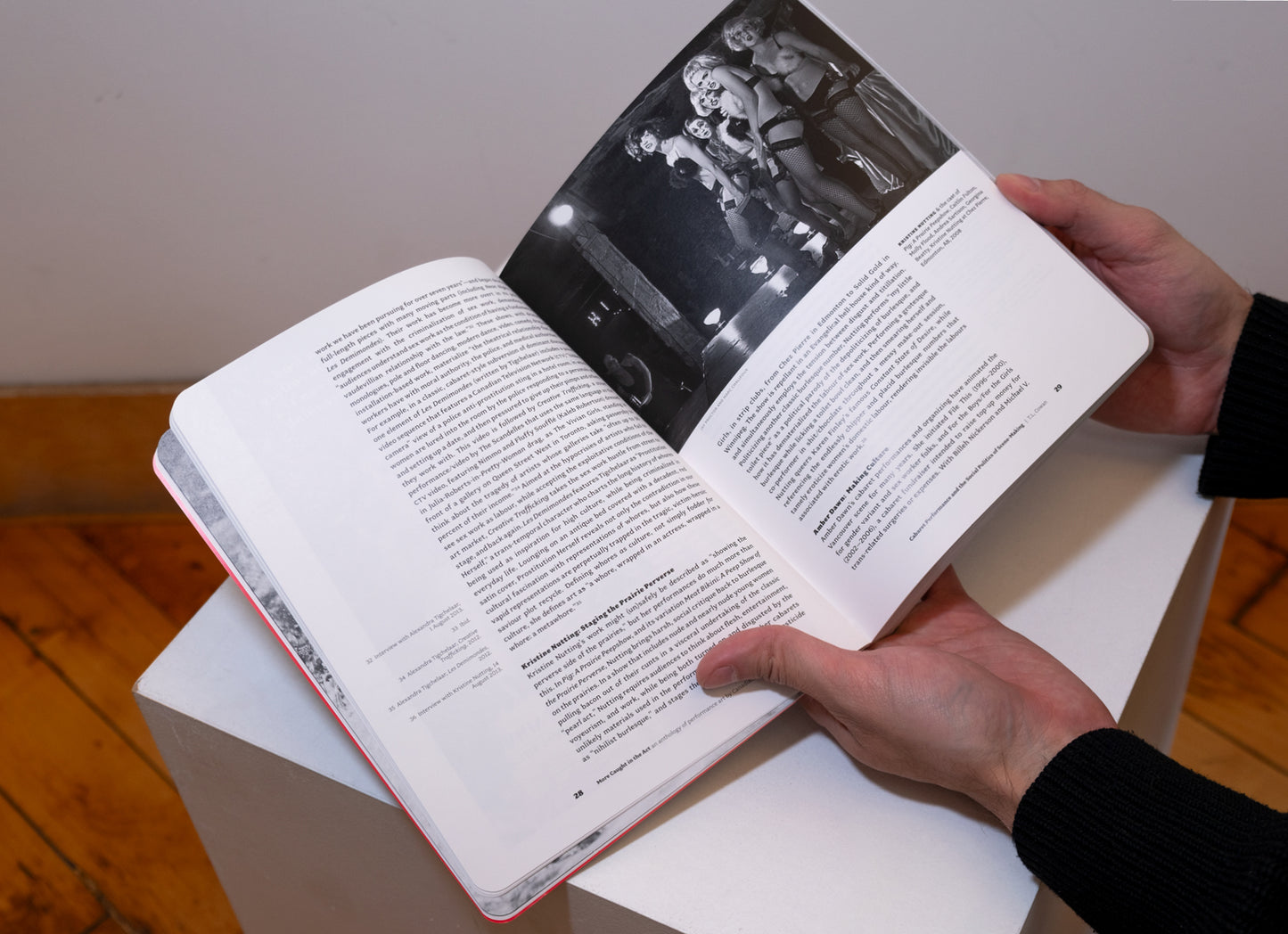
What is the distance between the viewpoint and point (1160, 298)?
62 centimetres

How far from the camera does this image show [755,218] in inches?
22.0

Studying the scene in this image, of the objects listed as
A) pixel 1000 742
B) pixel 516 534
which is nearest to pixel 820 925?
pixel 1000 742

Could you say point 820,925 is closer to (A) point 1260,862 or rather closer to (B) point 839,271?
(A) point 1260,862

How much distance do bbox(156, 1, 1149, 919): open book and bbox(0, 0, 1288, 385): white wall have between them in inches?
16.1

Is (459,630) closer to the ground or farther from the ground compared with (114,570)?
farther from the ground

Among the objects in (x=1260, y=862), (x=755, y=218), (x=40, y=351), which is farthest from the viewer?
(x=40, y=351)

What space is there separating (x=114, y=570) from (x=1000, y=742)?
96 cm

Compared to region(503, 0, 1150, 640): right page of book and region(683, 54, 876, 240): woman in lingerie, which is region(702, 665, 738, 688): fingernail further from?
region(683, 54, 876, 240): woman in lingerie

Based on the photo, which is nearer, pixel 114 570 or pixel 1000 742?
pixel 1000 742

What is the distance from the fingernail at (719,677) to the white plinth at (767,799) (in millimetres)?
54

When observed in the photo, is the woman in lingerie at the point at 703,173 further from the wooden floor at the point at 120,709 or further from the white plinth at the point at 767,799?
the wooden floor at the point at 120,709

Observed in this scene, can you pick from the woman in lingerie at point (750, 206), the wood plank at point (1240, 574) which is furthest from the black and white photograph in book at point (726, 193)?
the wood plank at point (1240, 574)

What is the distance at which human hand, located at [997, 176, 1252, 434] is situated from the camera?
1.98 ft

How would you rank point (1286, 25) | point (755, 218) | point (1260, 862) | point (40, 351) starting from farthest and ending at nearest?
point (40, 351)
point (1286, 25)
point (755, 218)
point (1260, 862)
